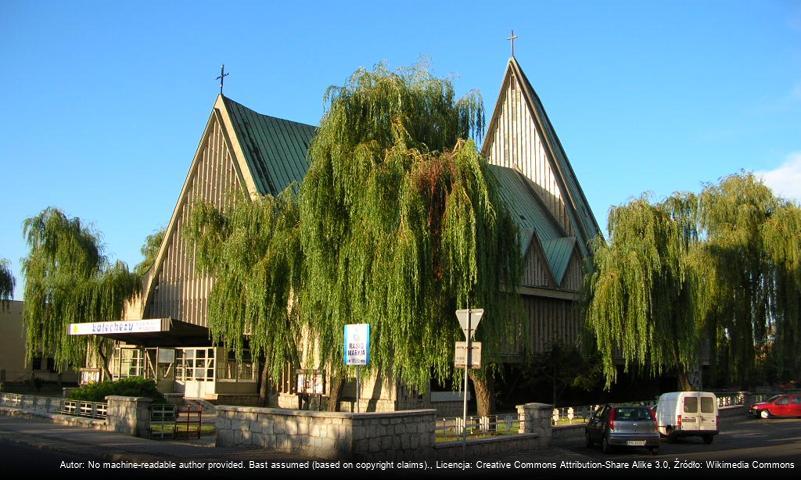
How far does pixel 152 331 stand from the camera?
32.3m

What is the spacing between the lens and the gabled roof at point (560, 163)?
4347 cm

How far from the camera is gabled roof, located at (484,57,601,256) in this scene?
4347cm

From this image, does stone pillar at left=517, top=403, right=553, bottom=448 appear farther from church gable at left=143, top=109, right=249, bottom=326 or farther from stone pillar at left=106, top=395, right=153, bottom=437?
church gable at left=143, top=109, right=249, bottom=326

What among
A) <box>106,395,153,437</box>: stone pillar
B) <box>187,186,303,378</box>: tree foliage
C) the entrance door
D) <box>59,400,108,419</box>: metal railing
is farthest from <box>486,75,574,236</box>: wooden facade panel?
<box>106,395,153,437</box>: stone pillar

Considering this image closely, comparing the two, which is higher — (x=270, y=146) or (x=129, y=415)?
(x=270, y=146)

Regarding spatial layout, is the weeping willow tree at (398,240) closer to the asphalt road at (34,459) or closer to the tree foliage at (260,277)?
the tree foliage at (260,277)

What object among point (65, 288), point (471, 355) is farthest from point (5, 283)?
point (471, 355)

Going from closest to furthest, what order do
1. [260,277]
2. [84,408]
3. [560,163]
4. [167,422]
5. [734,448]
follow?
1. [734,448]
2. [167,422]
3. [84,408]
4. [260,277]
5. [560,163]

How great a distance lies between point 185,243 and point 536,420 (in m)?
24.4

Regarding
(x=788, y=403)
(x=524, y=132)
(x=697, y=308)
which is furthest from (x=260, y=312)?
(x=524, y=132)

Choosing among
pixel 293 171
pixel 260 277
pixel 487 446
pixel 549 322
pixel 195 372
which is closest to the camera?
pixel 487 446

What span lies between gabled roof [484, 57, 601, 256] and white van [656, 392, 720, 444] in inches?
788

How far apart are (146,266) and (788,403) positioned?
135 feet

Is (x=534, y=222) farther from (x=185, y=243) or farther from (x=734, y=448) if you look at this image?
(x=734, y=448)
